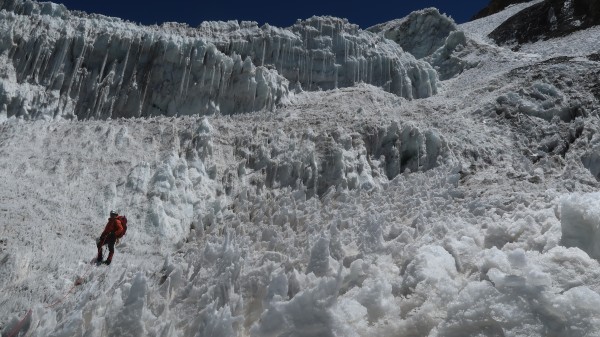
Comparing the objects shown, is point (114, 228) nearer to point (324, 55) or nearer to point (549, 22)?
point (324, 55)

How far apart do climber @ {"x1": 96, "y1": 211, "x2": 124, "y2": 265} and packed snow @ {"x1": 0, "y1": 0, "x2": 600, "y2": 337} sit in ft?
1.05

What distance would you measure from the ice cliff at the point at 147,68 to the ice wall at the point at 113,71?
36mm

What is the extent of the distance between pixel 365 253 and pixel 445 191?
393 centimetres

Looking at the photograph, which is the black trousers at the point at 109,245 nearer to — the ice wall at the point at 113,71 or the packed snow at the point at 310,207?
the packed snow at the point at 310,207

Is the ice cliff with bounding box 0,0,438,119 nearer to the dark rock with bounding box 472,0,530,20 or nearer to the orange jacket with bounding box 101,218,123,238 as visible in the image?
the orange jacket with bounding box 101,218,123,238

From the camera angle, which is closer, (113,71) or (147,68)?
(113,71)

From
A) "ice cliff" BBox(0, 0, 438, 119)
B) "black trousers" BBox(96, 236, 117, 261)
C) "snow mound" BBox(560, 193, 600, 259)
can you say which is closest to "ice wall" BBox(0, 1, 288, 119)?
"ice cliff" BBox(0, 0, 438, 119)

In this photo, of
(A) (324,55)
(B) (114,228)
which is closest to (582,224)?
(B) (114,228)

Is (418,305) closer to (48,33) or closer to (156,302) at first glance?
(156,302)

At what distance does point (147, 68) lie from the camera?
765 inches

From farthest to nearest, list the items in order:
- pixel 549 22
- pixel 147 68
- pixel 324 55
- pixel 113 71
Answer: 1. pixel 549 22
2. pixel 324 55
3. pixel 147 68
4. pixel 113 71

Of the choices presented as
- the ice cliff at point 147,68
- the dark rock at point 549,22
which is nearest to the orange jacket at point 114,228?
the ice cliff at point 147,68

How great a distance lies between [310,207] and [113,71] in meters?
10.2

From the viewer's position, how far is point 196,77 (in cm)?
1945
